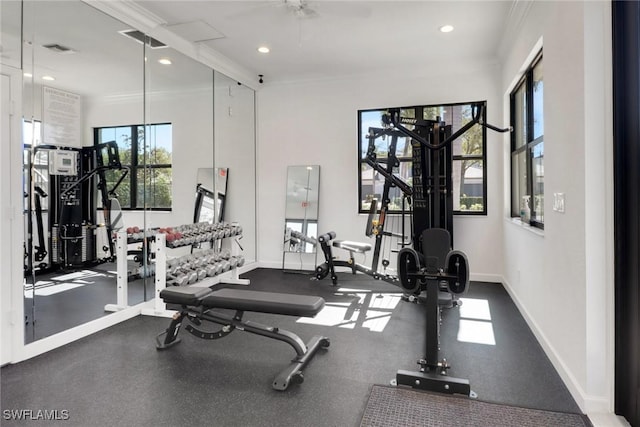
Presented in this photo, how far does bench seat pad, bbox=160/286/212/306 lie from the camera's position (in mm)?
2703

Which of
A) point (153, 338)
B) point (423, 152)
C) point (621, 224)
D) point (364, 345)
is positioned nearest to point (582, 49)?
point (621, 224)

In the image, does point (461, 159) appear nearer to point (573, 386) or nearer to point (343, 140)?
point (343, 140)

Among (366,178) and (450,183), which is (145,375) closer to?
(450,183)

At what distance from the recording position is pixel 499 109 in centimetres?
491

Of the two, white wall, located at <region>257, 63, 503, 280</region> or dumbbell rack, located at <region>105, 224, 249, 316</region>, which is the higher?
white wall, located at <region>257, 63, 503, 280</region>

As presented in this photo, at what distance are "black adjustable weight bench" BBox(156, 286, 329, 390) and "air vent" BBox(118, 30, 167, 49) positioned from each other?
262 centimetres

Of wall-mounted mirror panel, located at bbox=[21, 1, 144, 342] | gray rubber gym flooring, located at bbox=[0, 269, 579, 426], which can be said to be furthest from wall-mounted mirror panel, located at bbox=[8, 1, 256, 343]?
gray rubber gym flooring, located at bbox=[0, 269, 579, 426]

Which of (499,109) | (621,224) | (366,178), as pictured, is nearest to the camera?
(621,224)

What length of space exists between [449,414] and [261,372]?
1199 mm

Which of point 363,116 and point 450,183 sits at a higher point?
point 363,116

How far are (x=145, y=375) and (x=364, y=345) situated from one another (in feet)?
5.22

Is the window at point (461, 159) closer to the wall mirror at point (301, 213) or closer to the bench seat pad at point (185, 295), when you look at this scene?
the wall mirror at point (301, 213)

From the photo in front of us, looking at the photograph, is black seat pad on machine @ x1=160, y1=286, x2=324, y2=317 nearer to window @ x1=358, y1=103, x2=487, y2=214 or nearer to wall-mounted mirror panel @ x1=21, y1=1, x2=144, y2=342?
wall-mounted mirror panel @ x1=21, y1=1, x2=144, y2=342

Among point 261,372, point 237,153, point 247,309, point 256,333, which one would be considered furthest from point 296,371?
point 237,153
